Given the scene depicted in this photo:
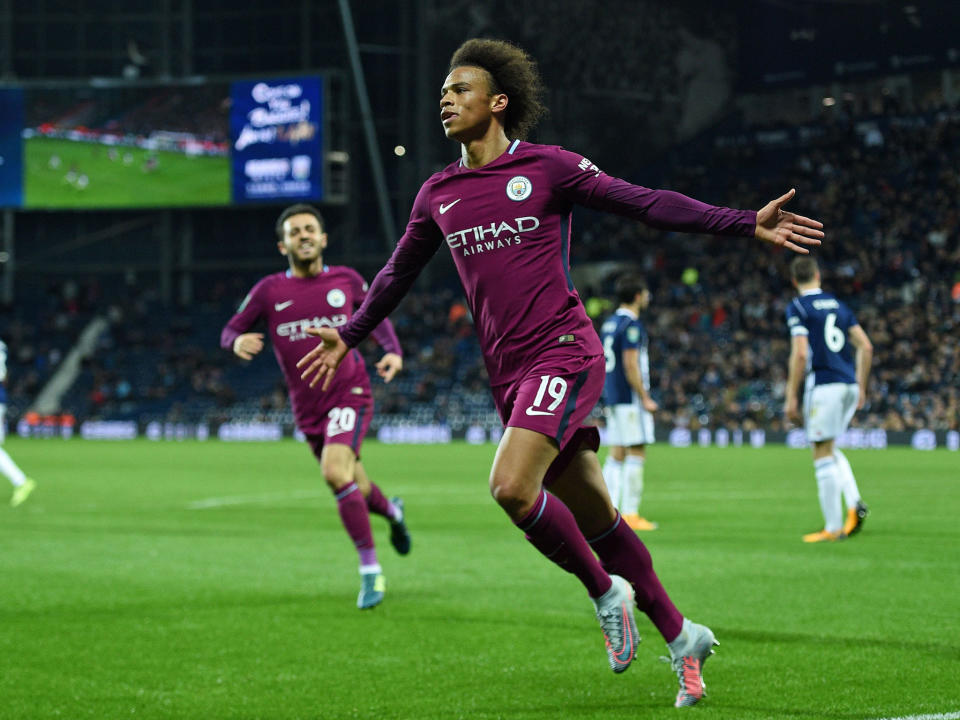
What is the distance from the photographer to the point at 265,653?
671 cm

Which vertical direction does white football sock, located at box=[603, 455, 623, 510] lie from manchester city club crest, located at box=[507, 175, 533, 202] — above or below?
below

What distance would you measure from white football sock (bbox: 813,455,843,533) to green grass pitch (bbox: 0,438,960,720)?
25 centimetres

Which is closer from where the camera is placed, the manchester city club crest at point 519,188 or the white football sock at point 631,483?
the manchester city club crest at point 519,188

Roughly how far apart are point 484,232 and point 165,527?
9312 millimetres

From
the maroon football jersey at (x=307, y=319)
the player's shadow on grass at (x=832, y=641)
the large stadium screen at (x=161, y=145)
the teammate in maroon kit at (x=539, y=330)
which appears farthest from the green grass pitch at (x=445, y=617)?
the large stadium screen at (x=161, y=145)

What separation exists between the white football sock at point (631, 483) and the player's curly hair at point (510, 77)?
7651mm

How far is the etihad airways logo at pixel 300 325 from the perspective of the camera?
31.1 ft

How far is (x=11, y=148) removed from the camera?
50156mm

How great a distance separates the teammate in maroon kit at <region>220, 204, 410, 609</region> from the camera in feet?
30.1

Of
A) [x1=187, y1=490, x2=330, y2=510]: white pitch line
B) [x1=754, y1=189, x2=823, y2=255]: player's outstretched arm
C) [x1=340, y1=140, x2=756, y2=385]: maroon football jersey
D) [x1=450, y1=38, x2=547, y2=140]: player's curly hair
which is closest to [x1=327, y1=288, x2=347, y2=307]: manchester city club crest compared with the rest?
[x1=450, y1=38, x2=547, y2=140]: player's curly hair

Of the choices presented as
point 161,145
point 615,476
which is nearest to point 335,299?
point 615,476

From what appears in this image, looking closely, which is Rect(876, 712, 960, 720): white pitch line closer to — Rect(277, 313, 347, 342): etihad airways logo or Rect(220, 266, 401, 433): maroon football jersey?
Rect(220, 266, 401, 433): maroon football jersey

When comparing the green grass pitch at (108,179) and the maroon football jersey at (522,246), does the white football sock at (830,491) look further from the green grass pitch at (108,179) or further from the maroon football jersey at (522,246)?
the green grass pitch at (108,179)

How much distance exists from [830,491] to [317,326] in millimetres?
4902
